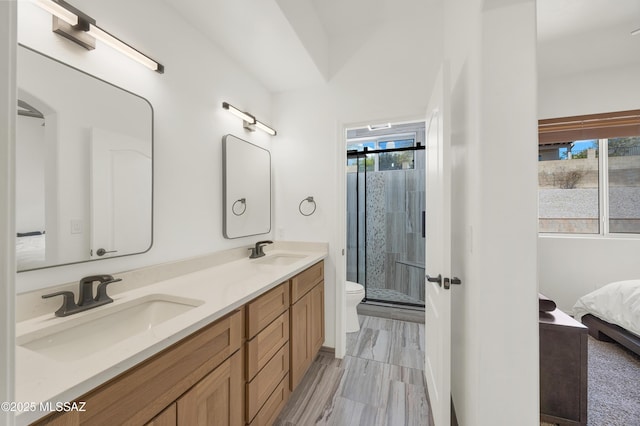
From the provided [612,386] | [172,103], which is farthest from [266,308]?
[612,386]

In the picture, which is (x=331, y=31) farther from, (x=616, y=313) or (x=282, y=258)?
(x=616, y=313)

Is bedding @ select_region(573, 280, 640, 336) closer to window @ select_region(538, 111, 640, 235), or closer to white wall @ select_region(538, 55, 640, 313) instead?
white wall @ select_region(538, 55, 640, 313)

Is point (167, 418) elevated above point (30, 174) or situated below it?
below

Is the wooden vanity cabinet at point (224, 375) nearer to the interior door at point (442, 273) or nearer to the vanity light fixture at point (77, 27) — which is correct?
the interior door at point (442, 273)

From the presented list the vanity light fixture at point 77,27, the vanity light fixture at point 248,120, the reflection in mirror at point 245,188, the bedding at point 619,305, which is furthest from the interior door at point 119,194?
the bedding at point 619,305

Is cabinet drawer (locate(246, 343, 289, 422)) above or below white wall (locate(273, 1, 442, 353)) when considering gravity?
below

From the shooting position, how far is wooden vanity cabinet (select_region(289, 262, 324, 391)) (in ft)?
5.55

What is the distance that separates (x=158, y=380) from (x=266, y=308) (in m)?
0.61

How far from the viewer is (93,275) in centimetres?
111

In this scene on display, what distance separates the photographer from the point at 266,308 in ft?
4.46

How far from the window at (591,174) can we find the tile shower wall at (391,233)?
55.2 inches

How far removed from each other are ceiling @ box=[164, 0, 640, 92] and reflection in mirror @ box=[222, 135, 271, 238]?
66cm

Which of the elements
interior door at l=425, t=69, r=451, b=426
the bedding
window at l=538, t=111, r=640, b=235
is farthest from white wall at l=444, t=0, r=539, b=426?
window at l=538, t=111, r=640, b=235

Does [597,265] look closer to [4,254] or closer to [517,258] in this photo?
[517,258]
